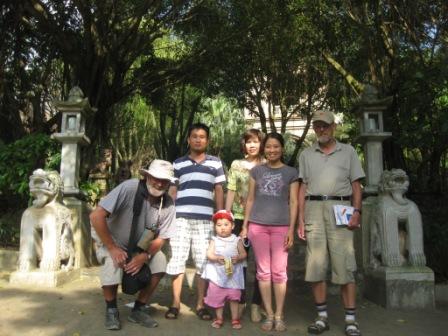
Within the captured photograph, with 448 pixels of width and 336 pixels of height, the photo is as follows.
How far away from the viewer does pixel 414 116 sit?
26.0ft

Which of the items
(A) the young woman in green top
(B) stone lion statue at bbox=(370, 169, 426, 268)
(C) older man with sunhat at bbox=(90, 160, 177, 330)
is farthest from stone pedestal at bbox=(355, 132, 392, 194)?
(C) older man with sunhat at bbox=(90, 160, 177, 330)

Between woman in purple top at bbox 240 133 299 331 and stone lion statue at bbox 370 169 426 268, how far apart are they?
169 cm

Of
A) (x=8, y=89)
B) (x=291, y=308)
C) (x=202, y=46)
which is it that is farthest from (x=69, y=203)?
(x=202, y=46)

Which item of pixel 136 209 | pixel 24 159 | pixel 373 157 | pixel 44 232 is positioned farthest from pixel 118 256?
pixel 24 159

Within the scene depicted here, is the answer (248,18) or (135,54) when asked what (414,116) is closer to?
(248,18)

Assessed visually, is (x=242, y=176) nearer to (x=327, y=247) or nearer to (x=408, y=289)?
(x=327, y=247)

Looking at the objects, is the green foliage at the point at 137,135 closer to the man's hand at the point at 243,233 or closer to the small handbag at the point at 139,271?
the man's hand at the point at 243,233

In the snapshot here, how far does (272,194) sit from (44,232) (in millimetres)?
3112

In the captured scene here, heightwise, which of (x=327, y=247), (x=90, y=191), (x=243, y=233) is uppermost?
(x=90, y=191)

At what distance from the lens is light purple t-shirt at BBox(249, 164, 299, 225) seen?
4.36 m

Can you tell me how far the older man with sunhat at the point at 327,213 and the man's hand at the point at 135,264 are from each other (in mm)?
1389

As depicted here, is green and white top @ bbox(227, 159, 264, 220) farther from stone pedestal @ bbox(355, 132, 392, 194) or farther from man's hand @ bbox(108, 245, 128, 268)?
stone pedestal @ bbox(355, 132, 392, 194)

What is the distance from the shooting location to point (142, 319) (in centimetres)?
430

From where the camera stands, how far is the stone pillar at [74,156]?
7.01 meters
